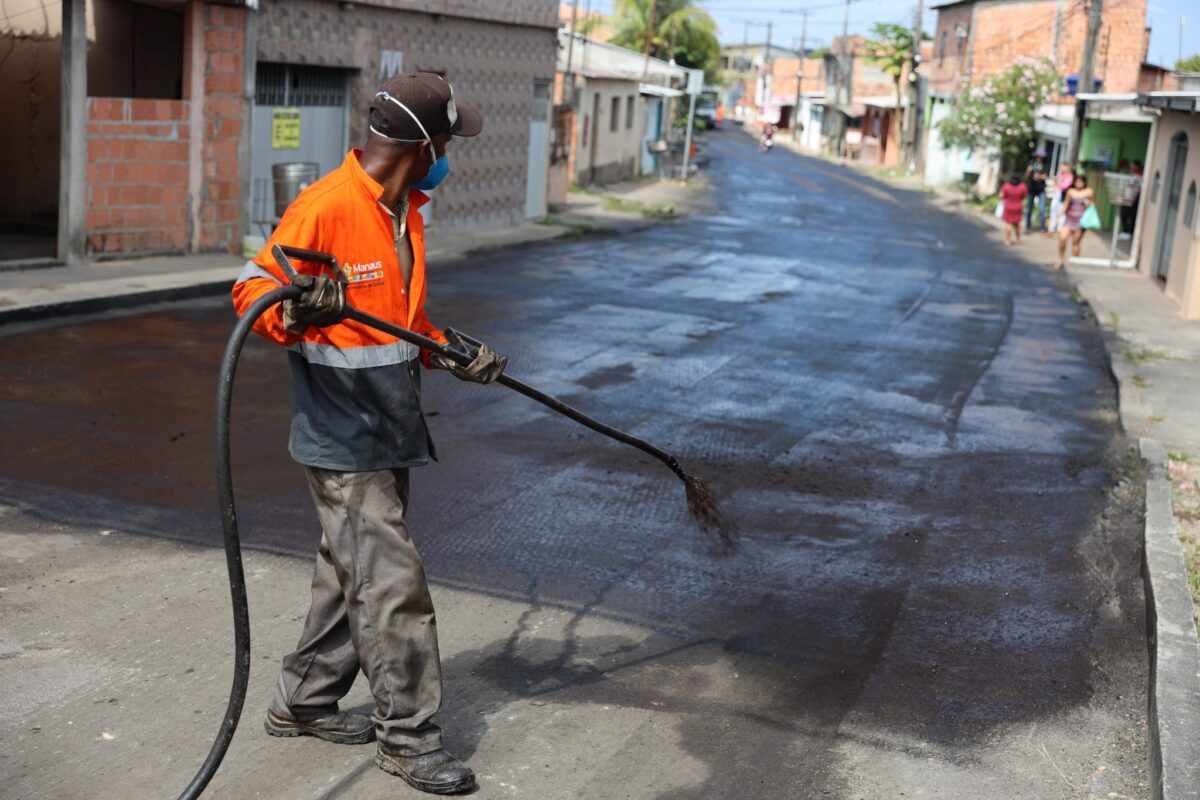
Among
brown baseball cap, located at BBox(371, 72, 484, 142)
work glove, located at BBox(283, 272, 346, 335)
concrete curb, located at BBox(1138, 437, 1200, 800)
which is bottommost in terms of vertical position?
concrete curb, located at BBox(1138, 437, 1200, 800)

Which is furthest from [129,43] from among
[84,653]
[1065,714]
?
[1065,714]

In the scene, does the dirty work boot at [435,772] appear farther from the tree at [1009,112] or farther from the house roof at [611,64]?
the tree at [1009,112]

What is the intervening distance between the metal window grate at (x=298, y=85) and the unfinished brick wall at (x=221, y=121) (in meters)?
0.68

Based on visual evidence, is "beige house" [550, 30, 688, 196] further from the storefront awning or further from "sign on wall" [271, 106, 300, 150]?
"sign on wall" [271, 106, 300, 150]

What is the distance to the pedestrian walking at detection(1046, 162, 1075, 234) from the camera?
26453 mm

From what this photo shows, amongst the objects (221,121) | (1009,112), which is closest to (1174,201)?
(221,121)

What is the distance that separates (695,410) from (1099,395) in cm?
408

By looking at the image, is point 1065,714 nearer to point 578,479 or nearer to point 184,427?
point 578,479

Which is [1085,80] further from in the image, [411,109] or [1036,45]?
[411,109]

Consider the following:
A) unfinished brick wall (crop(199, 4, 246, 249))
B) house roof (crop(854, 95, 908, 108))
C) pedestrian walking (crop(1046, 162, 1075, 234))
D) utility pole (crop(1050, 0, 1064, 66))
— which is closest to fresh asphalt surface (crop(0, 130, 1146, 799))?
unfinished brick wall (crop(199, 4, 246, 249))

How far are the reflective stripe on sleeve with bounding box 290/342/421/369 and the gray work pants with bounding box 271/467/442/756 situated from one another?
312 millimetres

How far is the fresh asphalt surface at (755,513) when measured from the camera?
4793 mm

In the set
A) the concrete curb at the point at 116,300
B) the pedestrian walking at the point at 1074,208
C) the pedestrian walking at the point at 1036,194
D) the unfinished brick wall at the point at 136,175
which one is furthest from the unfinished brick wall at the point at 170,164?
the pedestrian walking at the point at 1036,194

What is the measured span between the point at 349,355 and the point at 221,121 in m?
12.7
